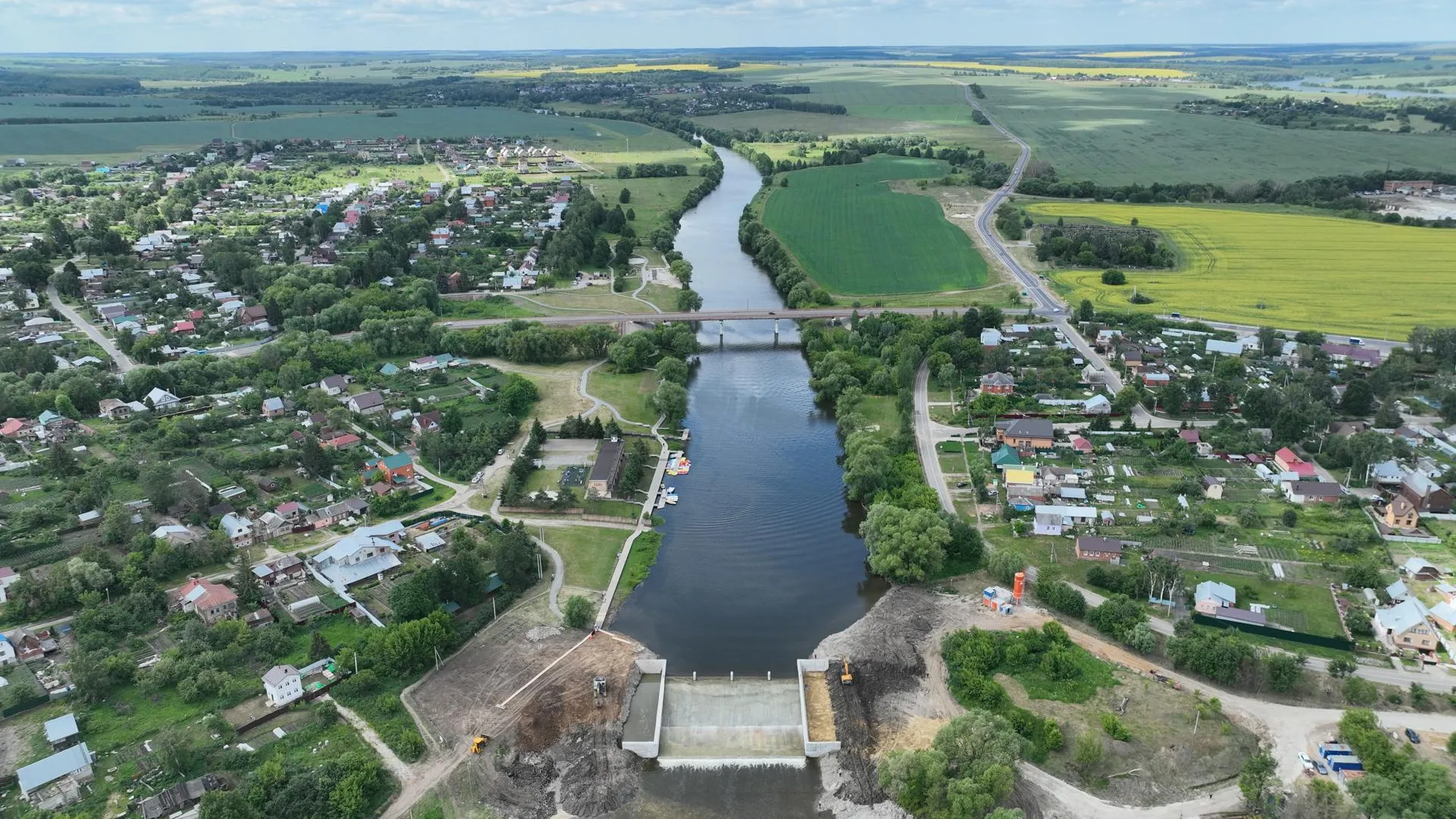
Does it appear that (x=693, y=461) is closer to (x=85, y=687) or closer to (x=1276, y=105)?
(x=85, y=687)

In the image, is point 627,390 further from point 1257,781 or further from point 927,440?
point 1257,781

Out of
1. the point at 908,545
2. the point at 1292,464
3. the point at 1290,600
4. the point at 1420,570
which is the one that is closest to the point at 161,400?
the point at 908,545

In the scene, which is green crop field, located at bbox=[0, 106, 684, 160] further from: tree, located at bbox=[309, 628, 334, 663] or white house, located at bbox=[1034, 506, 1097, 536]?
tree, located at bbox=[309, 628, 334, 663]

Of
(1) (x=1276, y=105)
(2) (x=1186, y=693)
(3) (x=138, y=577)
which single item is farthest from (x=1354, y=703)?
(1) (x=1276, y=105)

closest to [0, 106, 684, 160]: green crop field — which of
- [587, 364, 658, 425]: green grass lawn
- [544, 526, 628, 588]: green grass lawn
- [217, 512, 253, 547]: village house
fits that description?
[587, 364, 658, 425]: green grass lawn

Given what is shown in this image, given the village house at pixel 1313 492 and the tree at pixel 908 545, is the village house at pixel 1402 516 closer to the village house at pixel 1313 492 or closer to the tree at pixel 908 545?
the village house at pixel 1313 492

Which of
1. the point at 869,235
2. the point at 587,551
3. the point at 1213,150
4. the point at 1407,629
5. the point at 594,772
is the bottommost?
the point at 594,772
